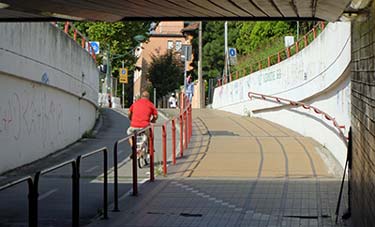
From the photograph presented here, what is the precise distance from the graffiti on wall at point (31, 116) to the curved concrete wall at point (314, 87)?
256 inches

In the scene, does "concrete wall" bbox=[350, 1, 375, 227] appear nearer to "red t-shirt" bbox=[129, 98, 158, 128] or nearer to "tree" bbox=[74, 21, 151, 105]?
"red t-shirt" bbox=[129, 98, 158, 128]

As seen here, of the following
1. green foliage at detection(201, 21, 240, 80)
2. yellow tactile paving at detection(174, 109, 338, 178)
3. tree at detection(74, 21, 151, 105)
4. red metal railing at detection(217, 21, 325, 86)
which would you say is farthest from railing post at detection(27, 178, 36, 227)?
green foliage at detection(201, 21, 240, 80)

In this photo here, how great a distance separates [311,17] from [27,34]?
7472 mm

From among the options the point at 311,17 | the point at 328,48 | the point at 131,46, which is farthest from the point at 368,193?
the point at 131,46

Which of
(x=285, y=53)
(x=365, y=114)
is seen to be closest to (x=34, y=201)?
(x=365, y=114)

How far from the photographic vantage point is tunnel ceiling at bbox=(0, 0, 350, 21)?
22.4ft

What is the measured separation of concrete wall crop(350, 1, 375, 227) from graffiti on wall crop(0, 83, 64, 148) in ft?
25.1

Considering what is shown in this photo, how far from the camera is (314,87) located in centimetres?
1908

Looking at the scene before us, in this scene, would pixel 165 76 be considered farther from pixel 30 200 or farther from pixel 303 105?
pixel 30 200

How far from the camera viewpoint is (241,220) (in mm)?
8453

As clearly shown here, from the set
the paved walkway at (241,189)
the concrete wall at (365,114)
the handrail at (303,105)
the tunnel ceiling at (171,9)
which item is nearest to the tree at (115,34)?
the handrail at (303,105)

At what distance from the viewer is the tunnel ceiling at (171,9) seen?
6824mm

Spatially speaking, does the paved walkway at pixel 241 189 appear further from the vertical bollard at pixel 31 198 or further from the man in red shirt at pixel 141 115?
the vertical bollard at pixel 31 198

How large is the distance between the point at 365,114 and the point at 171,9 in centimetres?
275
